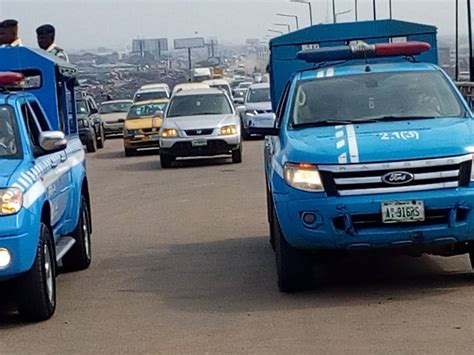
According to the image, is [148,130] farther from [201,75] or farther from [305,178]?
[201,75]

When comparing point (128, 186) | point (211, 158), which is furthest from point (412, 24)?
point (211, 158)

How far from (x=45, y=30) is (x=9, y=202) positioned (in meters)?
7.68

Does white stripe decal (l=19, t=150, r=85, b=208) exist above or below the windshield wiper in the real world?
below

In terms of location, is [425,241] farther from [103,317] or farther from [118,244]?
[118,244]

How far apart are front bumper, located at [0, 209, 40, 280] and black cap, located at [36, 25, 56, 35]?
24.9ft

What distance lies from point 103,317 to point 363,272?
2.67 meters

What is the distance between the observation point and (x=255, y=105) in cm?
3369

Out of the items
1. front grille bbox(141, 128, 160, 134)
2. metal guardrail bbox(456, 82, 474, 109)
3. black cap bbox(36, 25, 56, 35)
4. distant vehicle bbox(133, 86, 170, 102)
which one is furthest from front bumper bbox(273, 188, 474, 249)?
distant vehicle bbox(133, 86, 170, 102)

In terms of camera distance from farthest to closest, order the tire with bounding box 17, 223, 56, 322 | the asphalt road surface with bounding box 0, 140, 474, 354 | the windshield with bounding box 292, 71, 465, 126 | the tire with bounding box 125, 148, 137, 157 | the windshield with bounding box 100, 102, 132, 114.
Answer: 1. the windshield with bounding box 100, 102, 132, 114
2. the tire with bounding box 125, 148, 137, 157
3. the windshield with bounding box 292, 71, 465, 126
4. the tire with bounding box 17, 223, 56, 322
5. the asphalt road surface with bounding box 0, 140, 474, 354

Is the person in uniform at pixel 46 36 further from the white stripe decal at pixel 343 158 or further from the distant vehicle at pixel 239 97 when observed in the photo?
the distant vehicle at pixel 239 97

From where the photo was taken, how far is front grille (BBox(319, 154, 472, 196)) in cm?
893

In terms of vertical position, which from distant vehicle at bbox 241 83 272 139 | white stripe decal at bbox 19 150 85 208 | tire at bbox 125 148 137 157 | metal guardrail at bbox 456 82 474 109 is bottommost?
tire at bbox 125 148 137 157

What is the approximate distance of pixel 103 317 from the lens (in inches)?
357

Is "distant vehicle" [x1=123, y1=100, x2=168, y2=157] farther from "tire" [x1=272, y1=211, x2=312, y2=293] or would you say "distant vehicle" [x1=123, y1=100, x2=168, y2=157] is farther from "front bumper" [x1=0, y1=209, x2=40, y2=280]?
"front bumper" [x1=0, y1=209, x2=40, y2=280]
